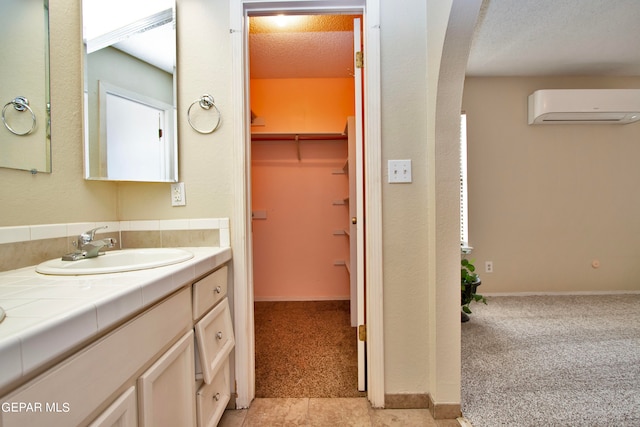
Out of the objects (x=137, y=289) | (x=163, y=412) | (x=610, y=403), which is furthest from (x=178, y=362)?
(x=610, y=403)

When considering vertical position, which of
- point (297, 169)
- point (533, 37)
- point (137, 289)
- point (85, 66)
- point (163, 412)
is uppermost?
point (533, 37)

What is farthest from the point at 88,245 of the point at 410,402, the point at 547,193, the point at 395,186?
the point at 547,193

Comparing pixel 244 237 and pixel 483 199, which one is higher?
pixel 483 199

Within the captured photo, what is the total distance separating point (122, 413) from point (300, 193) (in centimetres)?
226

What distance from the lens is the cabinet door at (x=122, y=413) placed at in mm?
524

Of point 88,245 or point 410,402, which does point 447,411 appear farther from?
point 88,245

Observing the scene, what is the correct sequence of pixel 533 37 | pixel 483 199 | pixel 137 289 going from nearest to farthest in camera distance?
pixel 137 289
pixel 533 37
pixel 483 199

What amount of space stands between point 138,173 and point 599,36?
3501mm

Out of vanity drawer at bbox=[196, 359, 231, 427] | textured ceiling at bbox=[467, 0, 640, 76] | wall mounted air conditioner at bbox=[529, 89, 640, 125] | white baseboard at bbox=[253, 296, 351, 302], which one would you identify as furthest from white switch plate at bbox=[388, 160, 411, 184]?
wall mounted air conditioner at bbox=[529, 89, 640, 125]

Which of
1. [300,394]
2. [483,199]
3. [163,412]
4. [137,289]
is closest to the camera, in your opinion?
[137,289]

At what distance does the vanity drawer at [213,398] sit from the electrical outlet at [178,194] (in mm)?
821

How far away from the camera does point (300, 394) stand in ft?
4.45

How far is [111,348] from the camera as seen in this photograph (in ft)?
1.81

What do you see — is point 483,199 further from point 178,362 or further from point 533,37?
point 178,362
